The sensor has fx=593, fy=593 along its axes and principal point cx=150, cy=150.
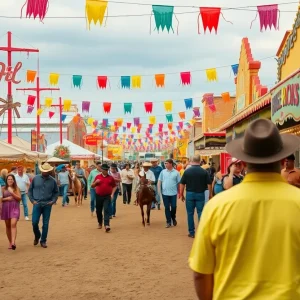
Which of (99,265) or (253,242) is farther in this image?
(99,265)

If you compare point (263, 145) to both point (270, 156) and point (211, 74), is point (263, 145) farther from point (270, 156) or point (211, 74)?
point (211, 74)

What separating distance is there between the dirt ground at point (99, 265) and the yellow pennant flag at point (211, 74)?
41.0ft

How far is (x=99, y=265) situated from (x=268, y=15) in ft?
29.7

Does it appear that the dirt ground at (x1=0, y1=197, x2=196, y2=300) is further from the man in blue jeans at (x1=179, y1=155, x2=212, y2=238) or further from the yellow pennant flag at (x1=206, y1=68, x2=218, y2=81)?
the yellow pennant flag at (x1=206, y1=68, x2=218, y2=81)

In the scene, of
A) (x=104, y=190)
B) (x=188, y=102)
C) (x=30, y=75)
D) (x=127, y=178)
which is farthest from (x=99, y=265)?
(x=188, y=102)

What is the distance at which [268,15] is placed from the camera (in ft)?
50.6

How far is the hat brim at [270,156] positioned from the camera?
120 inches

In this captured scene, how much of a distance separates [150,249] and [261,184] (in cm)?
799

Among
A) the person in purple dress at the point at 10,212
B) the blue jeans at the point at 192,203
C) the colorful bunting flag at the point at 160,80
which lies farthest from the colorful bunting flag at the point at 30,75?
the person in purple dress at the point at 10,212

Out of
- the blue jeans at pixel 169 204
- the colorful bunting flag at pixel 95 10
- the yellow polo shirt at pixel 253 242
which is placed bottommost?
the blue jeans at pixel 169 204

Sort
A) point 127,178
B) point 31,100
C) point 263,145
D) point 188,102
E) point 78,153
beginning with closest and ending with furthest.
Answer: point 263,145 < point 127,178 < point 188,102 < point 31,100 < point 78,153

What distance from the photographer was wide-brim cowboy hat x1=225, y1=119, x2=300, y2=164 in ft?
10.1

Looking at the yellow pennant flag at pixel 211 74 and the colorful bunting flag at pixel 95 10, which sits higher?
the yellow pennant flag at pixel 211 74

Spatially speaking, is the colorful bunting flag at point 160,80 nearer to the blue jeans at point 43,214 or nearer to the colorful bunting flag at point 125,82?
the colorful bunting flag at point 125,82
